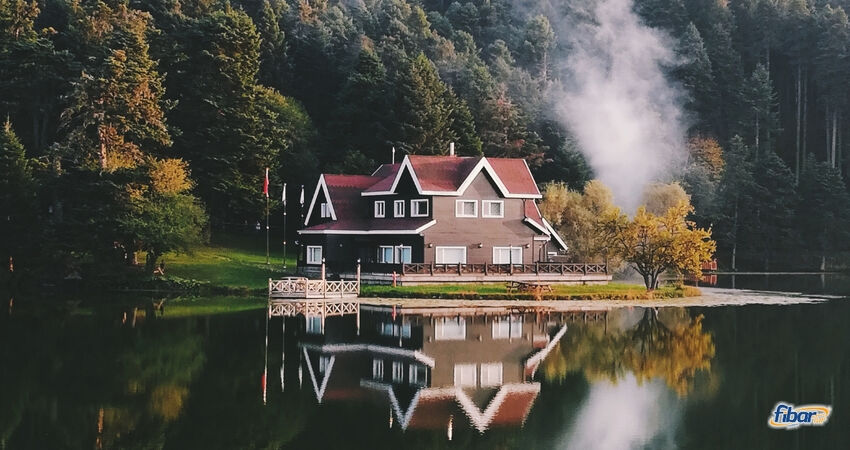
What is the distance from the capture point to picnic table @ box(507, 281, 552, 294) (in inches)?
2088

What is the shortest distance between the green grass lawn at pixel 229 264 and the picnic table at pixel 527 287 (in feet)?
46.3

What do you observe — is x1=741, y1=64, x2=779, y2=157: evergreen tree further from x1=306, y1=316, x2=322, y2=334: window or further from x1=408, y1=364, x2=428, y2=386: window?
x1=408, y1=364, x2=428, y2=386: window

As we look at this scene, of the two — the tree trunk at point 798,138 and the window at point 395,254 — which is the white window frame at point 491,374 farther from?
the tree trunk at point 798,138

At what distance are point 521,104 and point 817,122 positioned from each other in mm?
40198

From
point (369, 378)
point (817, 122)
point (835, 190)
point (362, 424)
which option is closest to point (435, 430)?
point (362, 424)

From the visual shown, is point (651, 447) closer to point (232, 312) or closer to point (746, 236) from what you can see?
point (232, 312)

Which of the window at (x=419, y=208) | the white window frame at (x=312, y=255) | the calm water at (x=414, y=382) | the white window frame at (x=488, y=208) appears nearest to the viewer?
the calm water at (x=414, y=382)

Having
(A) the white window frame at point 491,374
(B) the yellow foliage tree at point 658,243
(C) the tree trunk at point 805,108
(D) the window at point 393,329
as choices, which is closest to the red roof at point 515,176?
(B) the yellow foliage tree at point 658,243

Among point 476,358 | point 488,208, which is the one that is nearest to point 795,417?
point 476,358

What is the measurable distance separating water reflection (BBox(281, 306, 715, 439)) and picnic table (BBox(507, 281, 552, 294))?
6777 millimetres

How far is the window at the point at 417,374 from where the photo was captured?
2761 cm

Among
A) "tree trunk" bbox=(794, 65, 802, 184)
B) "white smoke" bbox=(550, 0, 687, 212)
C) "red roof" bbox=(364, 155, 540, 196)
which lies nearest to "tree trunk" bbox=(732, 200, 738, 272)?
"white smoke" bbox=(550, 0, 687, 212)

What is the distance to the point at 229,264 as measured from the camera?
66312 millimetres

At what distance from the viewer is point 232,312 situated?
45844 millimetres
